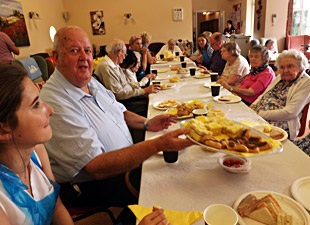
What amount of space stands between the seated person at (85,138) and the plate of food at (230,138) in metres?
0.07

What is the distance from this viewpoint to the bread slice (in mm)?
686

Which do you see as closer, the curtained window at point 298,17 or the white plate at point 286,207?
the white plate at point 286,207

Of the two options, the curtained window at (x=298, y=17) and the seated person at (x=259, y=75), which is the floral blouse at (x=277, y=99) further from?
the curtained window at (x=298, y=17)

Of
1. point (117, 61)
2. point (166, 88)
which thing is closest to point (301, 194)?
point (166, 88)

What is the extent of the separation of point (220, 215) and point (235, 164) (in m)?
0.36

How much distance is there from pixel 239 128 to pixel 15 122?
0.82 metres

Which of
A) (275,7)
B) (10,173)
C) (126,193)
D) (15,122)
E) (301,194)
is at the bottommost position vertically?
(126,193)

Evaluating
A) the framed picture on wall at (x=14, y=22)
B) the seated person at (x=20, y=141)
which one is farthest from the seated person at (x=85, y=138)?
the framed picture on wall at (x=14, y=22)

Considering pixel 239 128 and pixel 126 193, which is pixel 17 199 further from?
pixel 239 128

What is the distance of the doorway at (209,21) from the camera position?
10820 millimetres

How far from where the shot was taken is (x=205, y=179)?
934mm

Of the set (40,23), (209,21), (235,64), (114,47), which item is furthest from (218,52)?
(209,21)

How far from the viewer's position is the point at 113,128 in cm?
139

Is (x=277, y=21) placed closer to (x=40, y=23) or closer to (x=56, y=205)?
(x=40, y=23)
